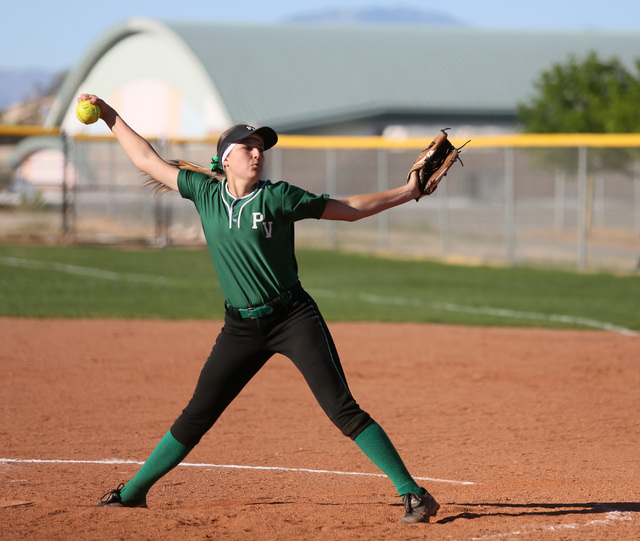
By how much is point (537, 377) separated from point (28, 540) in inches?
230

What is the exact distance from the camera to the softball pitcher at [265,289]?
4.35 metres

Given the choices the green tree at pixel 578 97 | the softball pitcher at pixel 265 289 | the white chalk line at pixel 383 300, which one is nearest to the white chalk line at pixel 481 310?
the white chalk line at pixel 383 300

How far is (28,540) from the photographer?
163 inches

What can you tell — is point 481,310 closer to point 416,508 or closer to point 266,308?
point 416,508

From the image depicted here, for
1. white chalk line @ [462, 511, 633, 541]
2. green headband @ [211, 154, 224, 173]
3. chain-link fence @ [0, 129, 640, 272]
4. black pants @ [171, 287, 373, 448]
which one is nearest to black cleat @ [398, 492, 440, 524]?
white chalk line @ [462, 511, 633, 541]

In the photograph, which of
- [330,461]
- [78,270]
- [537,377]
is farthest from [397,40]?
[330,461]

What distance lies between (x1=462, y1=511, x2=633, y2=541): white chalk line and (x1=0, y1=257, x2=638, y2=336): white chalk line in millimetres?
7009

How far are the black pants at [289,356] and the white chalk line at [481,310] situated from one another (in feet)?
25.4

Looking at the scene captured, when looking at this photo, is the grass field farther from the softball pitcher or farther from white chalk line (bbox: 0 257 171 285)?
the softball pitcher

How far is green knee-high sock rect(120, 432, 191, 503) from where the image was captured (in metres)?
4.65

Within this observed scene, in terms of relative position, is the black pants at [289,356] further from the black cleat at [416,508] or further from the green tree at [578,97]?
the green tree at [578,97]

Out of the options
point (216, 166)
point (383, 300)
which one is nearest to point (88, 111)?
point (216, 166)

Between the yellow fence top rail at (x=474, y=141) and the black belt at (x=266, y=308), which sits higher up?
the yellow fence top rail at (x=474, y=141)

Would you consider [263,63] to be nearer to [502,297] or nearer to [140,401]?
[502,297]
